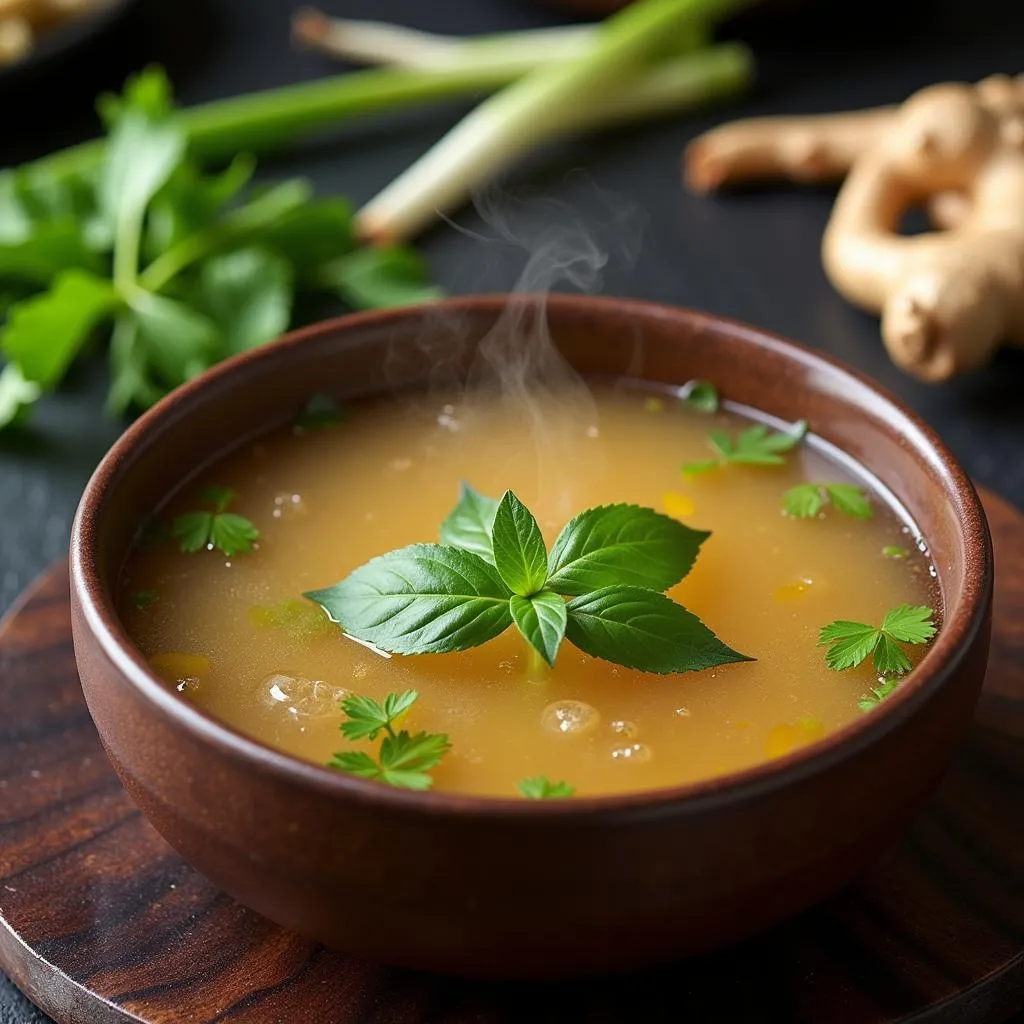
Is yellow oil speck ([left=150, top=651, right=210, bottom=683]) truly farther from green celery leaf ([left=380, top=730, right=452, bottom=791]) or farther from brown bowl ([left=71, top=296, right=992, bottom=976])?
green celery leaf ([left=380, top=730, right=452, bottom=791])

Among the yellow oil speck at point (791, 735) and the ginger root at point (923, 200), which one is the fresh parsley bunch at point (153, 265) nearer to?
the ginger root at point (923, 200)

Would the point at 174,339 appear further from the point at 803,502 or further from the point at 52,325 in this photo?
the point at 803,502

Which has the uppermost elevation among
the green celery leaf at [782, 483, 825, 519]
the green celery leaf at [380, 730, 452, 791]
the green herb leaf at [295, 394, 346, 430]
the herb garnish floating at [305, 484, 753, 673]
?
the herb garnish floating at [305, 484, 753, 673]

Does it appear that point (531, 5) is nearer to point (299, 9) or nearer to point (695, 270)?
point (299, 9)

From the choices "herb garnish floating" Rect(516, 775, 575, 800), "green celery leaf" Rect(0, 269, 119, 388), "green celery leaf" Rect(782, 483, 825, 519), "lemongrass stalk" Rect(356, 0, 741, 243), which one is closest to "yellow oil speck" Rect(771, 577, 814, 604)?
"green celery leaf" Rect(782, 483, 825, 519)

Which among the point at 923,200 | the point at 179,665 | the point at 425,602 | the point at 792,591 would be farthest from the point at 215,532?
the point at 923,200

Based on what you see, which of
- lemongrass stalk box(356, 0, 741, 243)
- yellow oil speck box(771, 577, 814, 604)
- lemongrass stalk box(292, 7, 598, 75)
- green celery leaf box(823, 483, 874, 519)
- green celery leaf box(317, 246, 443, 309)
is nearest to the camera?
yellow oil speck box(771, 577, 814, 604)

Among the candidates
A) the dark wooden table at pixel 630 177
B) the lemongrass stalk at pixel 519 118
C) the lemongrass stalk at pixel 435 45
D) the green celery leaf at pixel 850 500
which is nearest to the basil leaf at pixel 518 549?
the green celery leaf at pixel 850 500
